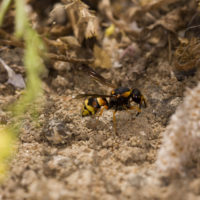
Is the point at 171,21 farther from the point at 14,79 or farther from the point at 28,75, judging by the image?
the point at 14,79

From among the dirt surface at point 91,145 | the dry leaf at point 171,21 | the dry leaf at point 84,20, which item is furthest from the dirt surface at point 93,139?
the dry leaf at point 84,20

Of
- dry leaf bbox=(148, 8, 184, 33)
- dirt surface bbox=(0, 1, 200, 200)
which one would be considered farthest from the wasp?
dry leaf bbox=(148, 8, 184, 33)

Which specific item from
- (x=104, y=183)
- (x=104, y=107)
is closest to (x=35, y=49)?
(x=104, y=107)

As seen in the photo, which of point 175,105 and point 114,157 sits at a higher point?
point 175,105

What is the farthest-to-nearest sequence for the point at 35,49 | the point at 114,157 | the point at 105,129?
the point at 35,49, the point at 105,129, the point at 114,157

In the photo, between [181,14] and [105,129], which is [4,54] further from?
[181,14]

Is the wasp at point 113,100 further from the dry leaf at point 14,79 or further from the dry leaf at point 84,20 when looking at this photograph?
the dry leaf at point 14,79
